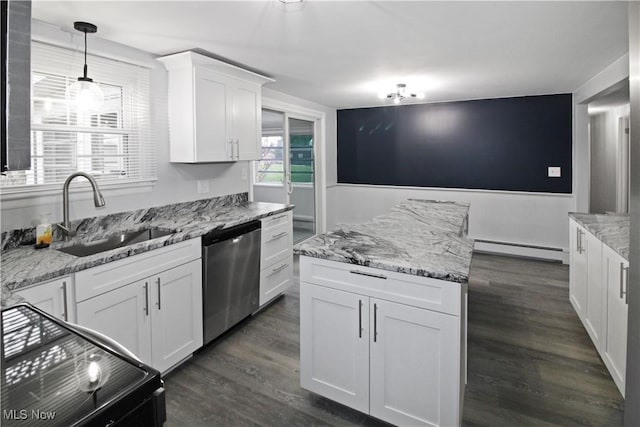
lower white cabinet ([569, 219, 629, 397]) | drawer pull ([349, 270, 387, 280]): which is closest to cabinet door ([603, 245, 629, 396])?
lower white cabinet ([569, 219, 629, 397])

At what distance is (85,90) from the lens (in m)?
2.30

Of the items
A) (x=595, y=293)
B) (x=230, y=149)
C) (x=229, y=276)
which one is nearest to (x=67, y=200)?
(x=229, y=276)

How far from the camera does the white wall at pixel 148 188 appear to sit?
2.22 metres

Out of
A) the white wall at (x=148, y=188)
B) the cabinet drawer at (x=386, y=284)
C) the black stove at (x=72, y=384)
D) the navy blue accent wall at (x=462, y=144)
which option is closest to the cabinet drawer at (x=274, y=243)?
the white wall at (x=148, y=188)

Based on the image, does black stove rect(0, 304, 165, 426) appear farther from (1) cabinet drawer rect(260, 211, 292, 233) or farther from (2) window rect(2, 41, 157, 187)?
(1) cabinet drawer rect(260, 211, 292, 233)

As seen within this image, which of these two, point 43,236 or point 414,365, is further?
point 43,236

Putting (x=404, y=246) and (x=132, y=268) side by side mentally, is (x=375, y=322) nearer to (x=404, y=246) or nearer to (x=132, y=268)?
(x=404, y=246)

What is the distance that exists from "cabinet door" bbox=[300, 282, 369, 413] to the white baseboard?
3697 millimetres

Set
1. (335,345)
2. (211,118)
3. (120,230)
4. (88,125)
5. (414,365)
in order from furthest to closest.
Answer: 1. (211,118)
2. (120,230)
3. (88,125)
4. (335,345)
5. (414,365)

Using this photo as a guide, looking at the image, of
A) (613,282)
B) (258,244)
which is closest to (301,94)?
(258,244)

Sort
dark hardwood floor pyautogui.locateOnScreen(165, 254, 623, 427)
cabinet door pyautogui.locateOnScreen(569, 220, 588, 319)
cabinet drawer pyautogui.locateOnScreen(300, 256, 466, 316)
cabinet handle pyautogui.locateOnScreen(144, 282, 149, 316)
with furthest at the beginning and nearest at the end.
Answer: cabinet door pyautogui.locateOnScreen(569, 220, 588, 319) → cabinet handle pyautogui.locateOnScreen(144, 282, 149, 316) → dark hardwood floor pyautogui.locateOnScreen(165, 254, 623, 427) → cabinet drawer pyautogui.locateOnScreen(300, 256, 466, 316)

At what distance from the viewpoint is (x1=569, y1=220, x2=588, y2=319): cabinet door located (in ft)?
9.44

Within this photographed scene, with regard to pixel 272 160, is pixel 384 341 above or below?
below

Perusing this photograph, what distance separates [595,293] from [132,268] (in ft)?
9.93
